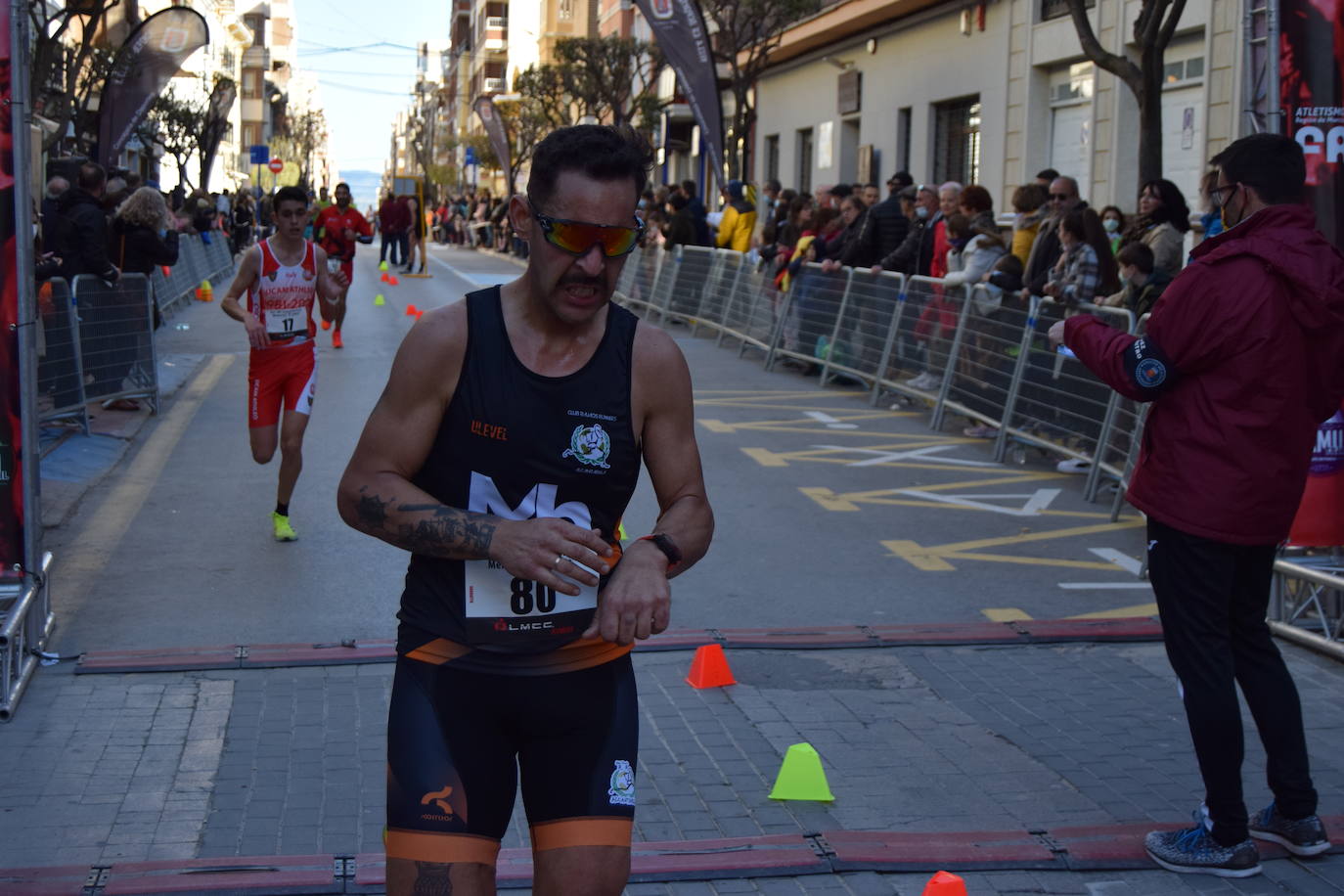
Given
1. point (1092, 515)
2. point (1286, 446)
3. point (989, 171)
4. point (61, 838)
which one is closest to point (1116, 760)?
point (1286, 446)

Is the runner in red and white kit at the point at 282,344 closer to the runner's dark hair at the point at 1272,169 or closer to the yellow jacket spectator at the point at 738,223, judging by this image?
the runner's dark hair at the point at 1272,169

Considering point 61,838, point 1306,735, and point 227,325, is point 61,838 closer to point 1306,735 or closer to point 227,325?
point 1306,735

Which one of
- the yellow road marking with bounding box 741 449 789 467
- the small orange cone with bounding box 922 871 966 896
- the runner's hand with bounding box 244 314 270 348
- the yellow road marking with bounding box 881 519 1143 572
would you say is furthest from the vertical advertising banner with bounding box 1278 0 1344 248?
the yellow road marking with bounding box 741 449 789 467

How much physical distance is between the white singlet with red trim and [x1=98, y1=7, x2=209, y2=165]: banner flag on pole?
14386mm

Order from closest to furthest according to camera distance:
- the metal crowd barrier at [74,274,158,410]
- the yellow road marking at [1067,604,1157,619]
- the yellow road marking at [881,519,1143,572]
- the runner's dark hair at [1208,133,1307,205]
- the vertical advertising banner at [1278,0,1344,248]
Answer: the runner's dark hair at [1208,133,1307,205], the vertical advertising banner at [1278,0,1344,248], the yellow road marking at [1067,604,1157,619], the yellow road marking at [881,519,1143,572], the metal crowd barrier at [74,274,158,410]

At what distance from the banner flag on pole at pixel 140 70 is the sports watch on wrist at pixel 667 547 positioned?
20601mm

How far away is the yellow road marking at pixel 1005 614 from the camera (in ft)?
24.0

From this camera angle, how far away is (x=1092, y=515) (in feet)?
32.1

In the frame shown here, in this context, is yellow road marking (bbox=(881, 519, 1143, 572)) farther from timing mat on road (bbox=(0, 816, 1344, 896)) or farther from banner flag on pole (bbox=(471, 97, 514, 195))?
banner flag on pole (bbox=(471, 97, 514, 195))

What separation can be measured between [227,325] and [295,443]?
14440 mm

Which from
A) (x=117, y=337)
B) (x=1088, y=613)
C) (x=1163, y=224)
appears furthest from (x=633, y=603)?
(x=117, y=337)

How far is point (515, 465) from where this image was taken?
2.88 m

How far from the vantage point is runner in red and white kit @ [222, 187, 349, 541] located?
28.0 ft

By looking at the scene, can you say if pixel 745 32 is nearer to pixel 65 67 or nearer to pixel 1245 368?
pixel 65 67
